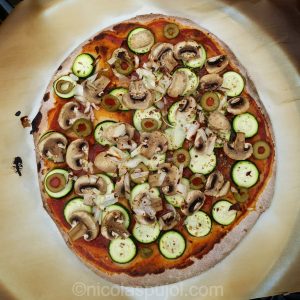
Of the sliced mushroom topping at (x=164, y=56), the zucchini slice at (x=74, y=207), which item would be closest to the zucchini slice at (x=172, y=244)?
the zucchini slice at (x=74, y=207)

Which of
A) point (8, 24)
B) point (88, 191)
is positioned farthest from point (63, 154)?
point (8, 24)

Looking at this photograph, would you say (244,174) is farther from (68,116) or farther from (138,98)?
(68,116)

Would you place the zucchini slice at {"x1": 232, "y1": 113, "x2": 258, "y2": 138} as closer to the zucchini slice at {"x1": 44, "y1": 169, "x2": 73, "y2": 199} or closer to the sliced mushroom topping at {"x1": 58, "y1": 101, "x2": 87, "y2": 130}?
the sliced mushroom topping at {"x1": 58, "y1": 101, "x2": 87, "y2": 130}

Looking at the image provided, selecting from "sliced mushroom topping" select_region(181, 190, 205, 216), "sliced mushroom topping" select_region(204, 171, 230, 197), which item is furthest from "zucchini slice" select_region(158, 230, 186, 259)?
"sliced mushroom topping" select_region(204, 171, 230, 197)

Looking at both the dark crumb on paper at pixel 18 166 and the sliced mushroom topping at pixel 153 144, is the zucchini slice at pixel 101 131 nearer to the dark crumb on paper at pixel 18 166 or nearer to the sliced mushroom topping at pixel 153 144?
the sliced mushroom topping at pixel 153 144

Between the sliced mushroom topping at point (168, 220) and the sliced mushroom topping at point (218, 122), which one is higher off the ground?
the sliced mushroom topping at point (218, 122)

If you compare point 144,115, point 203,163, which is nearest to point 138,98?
point 144,115
